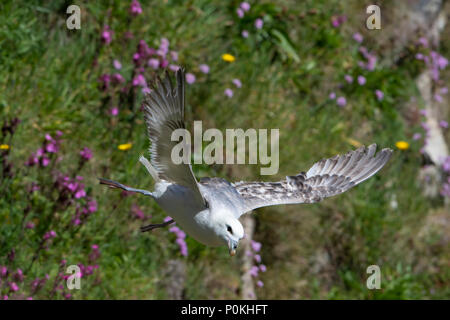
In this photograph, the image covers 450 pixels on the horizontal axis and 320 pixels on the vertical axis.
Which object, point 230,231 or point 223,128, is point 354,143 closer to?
point 223,128

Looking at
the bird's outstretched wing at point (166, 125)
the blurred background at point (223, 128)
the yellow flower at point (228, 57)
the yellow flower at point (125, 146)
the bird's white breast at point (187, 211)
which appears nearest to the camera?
the bird's outstretched wing at point (166, 125)

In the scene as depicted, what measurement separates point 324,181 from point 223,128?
1.92 m

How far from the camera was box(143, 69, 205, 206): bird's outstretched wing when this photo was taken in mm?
2830

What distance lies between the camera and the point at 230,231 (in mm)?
2934

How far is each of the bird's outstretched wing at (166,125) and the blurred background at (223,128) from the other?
111 cm

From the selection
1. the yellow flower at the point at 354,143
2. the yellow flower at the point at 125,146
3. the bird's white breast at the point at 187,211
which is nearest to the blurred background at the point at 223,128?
the yellow flower at the point at 354,143

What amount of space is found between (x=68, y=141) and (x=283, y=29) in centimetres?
281

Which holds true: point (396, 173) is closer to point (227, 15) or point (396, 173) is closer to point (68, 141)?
point (227, 15)

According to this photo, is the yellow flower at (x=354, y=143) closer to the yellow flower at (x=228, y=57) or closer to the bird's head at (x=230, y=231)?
the yellow flower at (x=228, y=57)

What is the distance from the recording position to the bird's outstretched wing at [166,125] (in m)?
2.83

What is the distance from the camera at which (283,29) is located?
22.2ft

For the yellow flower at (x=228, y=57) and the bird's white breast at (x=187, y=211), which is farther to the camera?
the yellow flower at (x=228, y=57)

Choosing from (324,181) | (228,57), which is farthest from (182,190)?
(228,57)

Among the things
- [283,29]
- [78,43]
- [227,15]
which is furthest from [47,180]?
[283,29]
